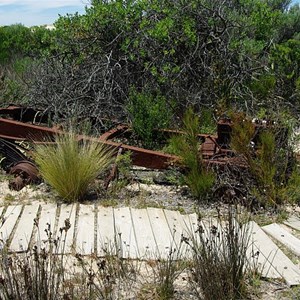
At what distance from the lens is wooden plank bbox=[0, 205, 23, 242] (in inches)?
177

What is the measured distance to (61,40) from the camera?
8.80 m

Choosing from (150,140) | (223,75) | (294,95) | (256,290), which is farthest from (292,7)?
(256,290)

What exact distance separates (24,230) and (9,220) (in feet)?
0.96

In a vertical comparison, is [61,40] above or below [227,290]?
above

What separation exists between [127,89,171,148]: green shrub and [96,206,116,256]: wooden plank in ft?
5.97

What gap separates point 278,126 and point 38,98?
13.4 ft

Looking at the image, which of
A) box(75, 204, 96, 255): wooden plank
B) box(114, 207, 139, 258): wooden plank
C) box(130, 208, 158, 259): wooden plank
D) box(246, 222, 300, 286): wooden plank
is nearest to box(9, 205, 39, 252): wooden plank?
box(75, 204, 96, 255): wooden plank

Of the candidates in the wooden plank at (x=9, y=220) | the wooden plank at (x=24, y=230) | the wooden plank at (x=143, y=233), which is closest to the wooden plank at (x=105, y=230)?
the wooden plank at (x=143, y=233)

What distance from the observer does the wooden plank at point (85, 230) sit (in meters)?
4.25

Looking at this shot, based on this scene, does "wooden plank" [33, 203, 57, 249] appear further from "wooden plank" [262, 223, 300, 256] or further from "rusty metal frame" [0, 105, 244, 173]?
"wooden plank" [262, 223, 300, 256]

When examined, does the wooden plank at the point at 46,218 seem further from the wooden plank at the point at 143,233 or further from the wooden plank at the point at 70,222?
the wooden plank at the point at 143,233

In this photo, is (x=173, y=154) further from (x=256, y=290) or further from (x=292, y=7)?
(x=292, y=7)

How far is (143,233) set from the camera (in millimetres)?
4582

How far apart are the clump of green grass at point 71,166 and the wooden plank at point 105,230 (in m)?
0.33
